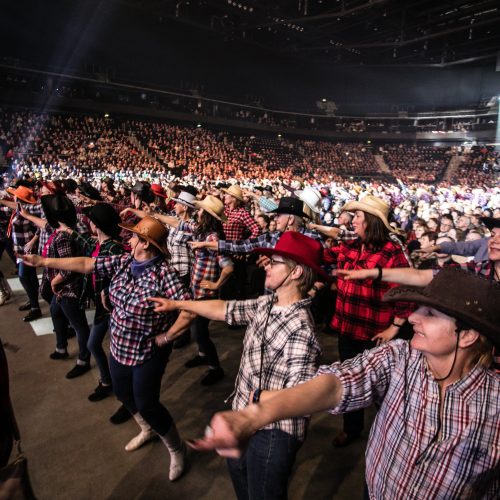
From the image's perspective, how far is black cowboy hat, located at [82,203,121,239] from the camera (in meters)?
3.25

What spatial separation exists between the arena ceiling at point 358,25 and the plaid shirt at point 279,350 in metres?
28.9

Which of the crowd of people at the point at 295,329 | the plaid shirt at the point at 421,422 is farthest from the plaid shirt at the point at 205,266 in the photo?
the plaid shirt at the point at 421,422

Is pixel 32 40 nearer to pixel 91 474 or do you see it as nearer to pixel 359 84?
pixel 91 474

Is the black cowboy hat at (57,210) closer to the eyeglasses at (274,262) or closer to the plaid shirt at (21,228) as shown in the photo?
the plaid shirt at (21,228)

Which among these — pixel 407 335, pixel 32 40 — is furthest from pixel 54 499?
pixel 32 40

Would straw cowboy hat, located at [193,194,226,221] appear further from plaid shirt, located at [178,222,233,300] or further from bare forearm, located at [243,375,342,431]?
bare forearm, located at [243,375,342,431]

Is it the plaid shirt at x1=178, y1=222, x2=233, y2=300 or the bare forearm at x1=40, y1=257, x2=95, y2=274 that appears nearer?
the bare forearm at x1=40, y1=257, x2=95, y2=274

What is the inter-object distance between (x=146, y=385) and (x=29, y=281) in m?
3.99

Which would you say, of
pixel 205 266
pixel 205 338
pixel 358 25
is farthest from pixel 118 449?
pixel 358 25

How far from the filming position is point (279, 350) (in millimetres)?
1820

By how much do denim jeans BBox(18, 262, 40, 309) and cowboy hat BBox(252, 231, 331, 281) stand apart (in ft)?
16.0

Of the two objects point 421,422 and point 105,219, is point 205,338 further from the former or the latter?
point 421,422

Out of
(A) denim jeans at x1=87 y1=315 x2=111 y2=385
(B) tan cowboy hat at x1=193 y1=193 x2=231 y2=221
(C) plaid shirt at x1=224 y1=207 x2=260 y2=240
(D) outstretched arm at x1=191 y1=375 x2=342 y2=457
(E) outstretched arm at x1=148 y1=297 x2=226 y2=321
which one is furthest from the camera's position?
(C) plaid shirt at x1=224 y1=207 x2=260 y2=240

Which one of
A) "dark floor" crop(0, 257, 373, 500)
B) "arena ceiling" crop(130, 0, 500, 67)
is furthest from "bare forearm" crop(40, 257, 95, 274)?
"arena ceiling" crop(130, 0, 500, 67)
